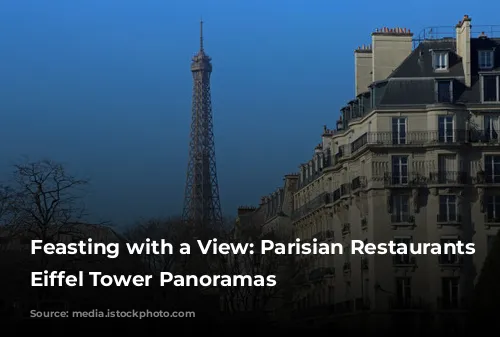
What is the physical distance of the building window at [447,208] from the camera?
71500 mm

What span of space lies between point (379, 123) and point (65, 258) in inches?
798

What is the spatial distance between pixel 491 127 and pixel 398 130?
5.50 m

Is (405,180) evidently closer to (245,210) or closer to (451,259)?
(451,259)

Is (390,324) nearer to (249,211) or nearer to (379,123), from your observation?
(379,123)

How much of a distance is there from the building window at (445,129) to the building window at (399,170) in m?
2.49

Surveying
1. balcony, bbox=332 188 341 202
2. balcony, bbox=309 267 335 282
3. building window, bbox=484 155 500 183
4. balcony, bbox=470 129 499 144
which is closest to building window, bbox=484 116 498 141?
balcony, bbox=470 129 499 144

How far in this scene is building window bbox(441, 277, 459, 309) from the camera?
70.7 m

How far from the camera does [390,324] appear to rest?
68.3 metres

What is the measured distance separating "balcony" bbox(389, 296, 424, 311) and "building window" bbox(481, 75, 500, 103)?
41.4 feet

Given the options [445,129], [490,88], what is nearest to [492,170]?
[445,129]

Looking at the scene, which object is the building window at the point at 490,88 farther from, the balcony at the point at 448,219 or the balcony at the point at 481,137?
the balcony at the point at 448,219

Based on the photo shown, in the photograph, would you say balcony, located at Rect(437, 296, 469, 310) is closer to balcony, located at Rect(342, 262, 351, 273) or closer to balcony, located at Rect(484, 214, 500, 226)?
balcony, located at Rect(484, 214, 500, 226)

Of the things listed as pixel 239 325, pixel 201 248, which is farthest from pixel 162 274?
pixel 239 325

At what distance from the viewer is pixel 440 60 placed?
2933 inches
